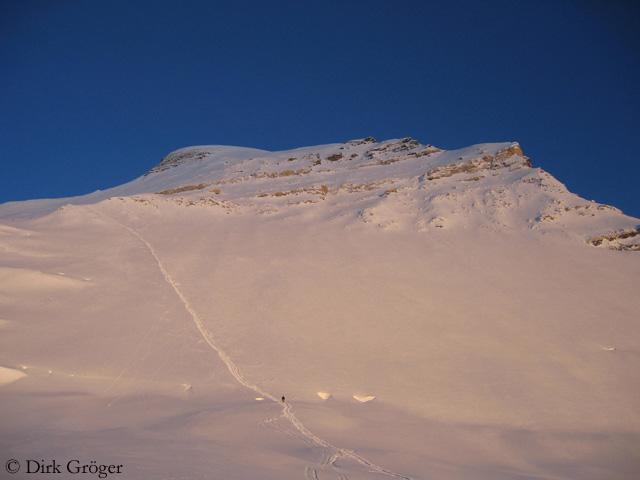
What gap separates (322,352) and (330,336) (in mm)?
1432

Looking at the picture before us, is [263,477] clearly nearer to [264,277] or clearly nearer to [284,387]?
[284,387]

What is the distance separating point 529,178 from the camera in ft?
125

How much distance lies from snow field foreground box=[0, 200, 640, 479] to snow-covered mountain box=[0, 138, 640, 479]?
0.30 feet

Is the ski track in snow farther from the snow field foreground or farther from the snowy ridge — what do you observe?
the snowy ridge

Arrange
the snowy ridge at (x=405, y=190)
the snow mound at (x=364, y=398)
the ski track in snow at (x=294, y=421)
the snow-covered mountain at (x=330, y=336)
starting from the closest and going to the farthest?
the ski track in snow at (x=294, y=421) → the snow-covered mountain at (x=330, y=336) → the snow mound at (x=364, y=398) → the snowy ridge at (x=405, y=190)

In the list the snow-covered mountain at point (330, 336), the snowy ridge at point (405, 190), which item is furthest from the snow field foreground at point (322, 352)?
the snowy ridge at point (405, 190)

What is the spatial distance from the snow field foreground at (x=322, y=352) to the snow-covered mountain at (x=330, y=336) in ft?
0.30

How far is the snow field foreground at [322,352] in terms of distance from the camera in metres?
10.1

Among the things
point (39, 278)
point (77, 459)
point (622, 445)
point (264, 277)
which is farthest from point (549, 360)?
point (39, 278)

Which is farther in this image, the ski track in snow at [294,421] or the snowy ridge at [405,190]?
the snowy ridge at [405,190]

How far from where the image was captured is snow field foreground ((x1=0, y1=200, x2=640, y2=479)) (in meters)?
10.1

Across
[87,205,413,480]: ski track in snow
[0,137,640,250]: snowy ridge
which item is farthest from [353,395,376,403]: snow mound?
[0,137,640,250]: snowy ridge

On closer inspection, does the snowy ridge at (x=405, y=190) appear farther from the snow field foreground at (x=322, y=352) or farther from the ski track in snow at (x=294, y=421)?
the ski track in snow at (x=294, y=421)

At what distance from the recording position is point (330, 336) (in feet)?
60.8
